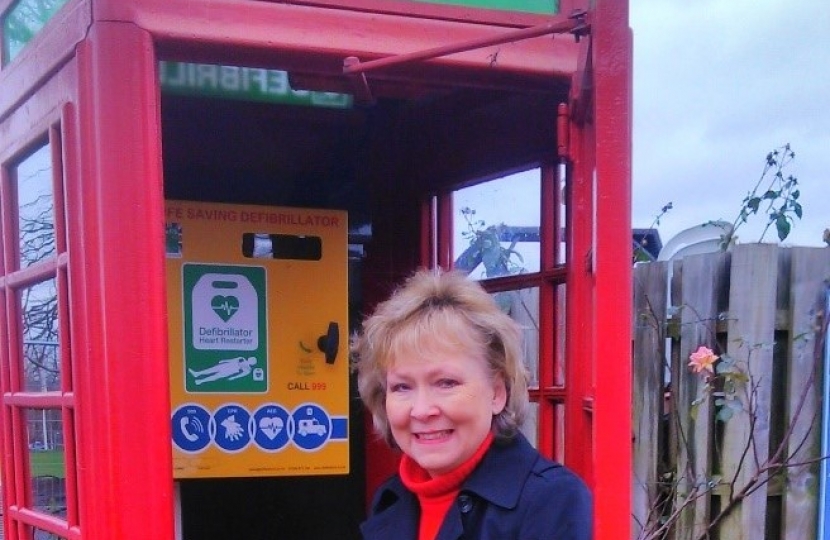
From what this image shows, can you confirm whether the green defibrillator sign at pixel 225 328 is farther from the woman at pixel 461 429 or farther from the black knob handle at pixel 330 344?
the woman at pixel 461 429

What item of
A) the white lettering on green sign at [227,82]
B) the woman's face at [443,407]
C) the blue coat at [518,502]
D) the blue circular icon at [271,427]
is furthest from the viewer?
the blue circular icon at [271,427]

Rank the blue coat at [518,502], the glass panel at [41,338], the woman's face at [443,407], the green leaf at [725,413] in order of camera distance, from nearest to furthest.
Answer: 1. the blue coat at [518,502]
2. the woman's face at [443,407]
3. the glass panel at [41,338]
4. the green leaf at [725,413]

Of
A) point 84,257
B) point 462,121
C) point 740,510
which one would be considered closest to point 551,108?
point 462,121

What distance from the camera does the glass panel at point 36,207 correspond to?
5.67 ft

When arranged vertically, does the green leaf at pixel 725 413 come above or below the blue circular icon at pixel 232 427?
below

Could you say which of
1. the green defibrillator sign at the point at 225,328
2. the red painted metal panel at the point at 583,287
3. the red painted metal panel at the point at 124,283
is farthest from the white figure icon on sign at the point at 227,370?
the red painted metal panel at the point at 583,287

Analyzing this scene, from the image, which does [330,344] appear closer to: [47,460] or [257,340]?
[257,340]

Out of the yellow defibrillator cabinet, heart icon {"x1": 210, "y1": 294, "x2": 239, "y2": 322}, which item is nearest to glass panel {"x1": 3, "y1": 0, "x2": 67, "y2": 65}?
the yellow defibrillator cabinet

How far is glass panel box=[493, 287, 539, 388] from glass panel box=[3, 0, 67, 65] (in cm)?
146

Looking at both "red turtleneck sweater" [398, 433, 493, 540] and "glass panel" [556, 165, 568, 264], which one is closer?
"red turtleneck sweater" [398, 433, 493, 540]

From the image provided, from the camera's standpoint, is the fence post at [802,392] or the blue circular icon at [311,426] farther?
the fence post at [802,392]

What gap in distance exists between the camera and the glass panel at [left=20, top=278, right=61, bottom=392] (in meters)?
1.72

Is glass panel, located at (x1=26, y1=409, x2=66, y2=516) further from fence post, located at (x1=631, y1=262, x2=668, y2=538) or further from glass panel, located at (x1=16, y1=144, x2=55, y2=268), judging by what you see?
fence post, located at (x1=631, y1=262, x2=668, y2=538)

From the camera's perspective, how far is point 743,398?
280 centimetres
